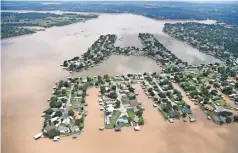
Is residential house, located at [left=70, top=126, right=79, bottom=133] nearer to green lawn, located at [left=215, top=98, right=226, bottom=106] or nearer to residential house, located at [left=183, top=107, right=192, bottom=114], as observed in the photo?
residential house, located at [left=183, top=107, right=192, bottom=114]

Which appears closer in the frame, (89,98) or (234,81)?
(89,98)

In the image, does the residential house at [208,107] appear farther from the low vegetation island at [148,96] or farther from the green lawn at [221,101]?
the green lawn at [221,101]

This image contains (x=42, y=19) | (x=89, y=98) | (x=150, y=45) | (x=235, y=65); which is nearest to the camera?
(x=89, y=98)

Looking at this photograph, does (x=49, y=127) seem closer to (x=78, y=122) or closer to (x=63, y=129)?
(x=63, y=129)

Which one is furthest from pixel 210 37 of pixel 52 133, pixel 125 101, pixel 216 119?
pixel 52 133

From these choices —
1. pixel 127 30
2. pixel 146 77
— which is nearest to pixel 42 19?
pixel 127 30

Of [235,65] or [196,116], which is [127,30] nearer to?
[235,65]

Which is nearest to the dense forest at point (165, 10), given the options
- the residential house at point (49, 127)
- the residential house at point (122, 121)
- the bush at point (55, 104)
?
the residential house at point (122, 121)

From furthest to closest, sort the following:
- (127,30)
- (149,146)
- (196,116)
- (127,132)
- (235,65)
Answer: (127,30)
(235,65)
(196,116)
(127,132)
(149,146)
